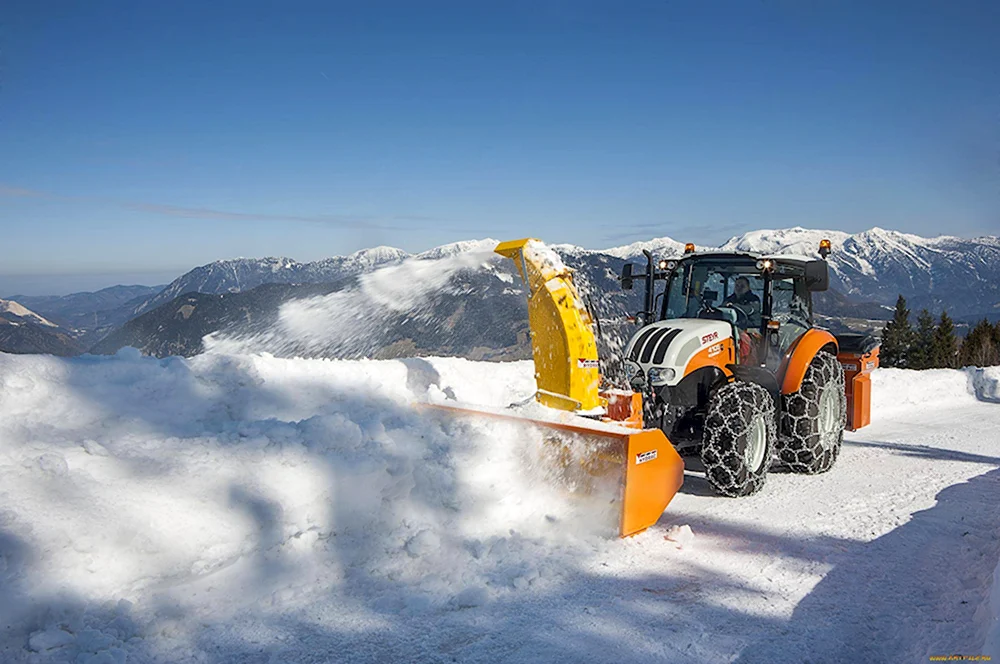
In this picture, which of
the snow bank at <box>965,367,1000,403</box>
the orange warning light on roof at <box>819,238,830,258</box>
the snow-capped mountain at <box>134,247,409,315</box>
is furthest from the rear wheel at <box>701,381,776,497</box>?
the snow-capped mountain at <box>134,247,409,315</box>

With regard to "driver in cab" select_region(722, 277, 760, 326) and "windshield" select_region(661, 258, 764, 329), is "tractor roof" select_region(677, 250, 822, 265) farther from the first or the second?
"driver in cab" select_region(722, 277, 760, 326)

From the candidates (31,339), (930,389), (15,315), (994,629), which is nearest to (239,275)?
(15,315)

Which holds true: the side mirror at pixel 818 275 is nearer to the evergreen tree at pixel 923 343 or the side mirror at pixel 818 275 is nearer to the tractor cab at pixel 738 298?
the tractor cab at pixel 738 298

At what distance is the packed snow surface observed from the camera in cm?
288

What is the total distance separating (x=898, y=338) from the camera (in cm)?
5084

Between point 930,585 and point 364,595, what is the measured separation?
124 inches

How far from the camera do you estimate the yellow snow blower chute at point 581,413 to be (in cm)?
423

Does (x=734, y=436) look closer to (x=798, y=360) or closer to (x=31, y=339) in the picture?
(x=798, y=360)

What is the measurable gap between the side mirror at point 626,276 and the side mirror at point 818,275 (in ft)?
5.62

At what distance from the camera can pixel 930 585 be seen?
12.0 feet

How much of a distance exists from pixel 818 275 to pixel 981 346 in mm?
54152

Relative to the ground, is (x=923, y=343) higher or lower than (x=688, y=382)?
lower

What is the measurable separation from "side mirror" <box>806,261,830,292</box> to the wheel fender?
486mm

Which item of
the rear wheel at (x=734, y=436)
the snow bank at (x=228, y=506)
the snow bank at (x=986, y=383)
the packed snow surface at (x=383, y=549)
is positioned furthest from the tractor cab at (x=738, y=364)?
the snow bank at (x=986, y=383)
